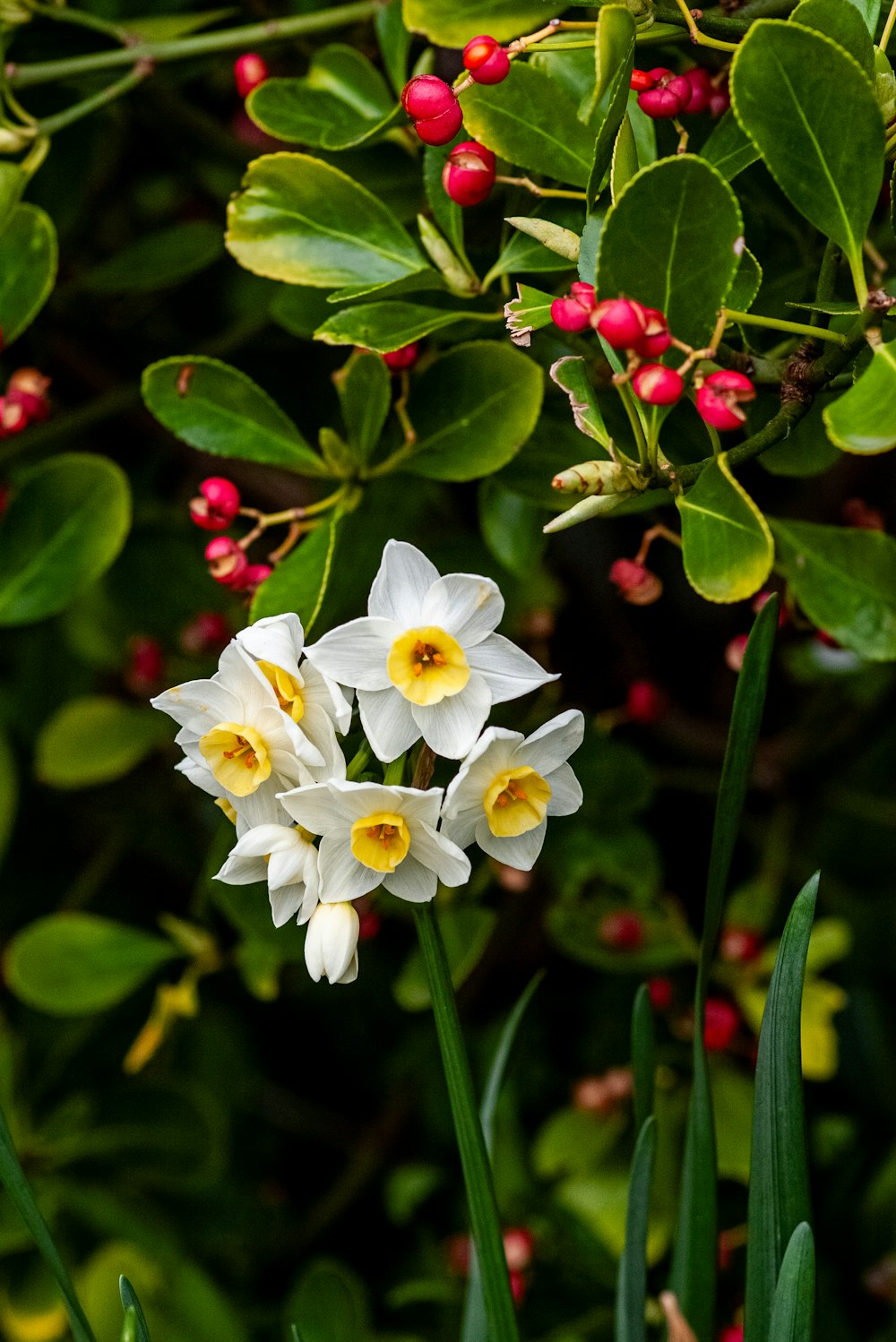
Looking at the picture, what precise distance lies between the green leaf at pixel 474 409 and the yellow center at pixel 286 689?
0.57ft

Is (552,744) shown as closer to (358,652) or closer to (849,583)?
(358,652)

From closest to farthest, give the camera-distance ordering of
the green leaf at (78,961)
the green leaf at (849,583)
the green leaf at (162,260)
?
the green leaf at (849,583) < the green leaf at (162,260) < the green leaf at (78,961)

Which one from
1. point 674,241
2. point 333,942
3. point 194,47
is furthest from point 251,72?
point 333,942

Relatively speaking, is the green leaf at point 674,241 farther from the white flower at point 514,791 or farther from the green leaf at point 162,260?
the green leaf at point 162,260

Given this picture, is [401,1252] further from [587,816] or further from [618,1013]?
[587,816]

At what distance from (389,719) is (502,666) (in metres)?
0.05

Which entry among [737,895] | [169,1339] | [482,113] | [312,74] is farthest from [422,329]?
[169,1339]

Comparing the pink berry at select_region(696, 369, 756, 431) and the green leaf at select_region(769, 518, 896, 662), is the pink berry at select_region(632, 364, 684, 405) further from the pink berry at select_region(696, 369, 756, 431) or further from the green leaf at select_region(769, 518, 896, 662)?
the green leaf at select_region(769, 518, 896, 662)

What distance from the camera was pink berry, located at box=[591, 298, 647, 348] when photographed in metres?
0.38

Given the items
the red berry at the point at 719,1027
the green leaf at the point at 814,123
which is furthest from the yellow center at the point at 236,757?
the red berry at the point at 719,1027

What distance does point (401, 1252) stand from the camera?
3.95 feet

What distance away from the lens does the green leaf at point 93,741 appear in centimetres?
97

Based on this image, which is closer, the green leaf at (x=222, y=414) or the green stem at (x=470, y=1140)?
the green stem at (x=470, y=1140)

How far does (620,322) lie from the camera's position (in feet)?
1.23
